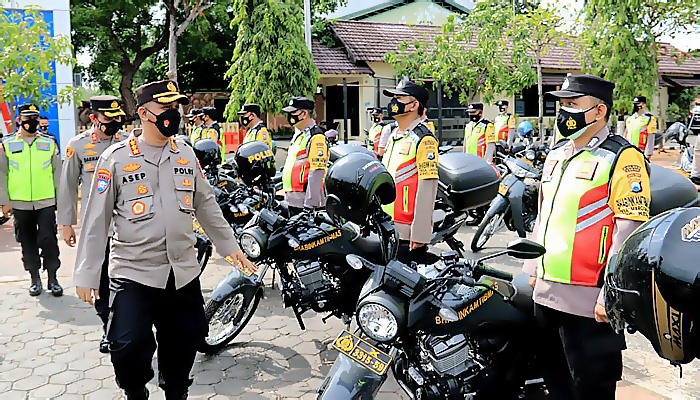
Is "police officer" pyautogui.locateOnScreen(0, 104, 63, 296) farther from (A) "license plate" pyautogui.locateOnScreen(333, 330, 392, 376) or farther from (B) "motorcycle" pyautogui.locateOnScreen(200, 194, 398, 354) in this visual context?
A: (A) "license plate" pyautogui.locateOnScreen(333, 330, 392, 376)

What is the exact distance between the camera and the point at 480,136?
1162 cm

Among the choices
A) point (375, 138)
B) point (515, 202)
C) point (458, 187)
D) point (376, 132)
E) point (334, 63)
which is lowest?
point (515, 202)

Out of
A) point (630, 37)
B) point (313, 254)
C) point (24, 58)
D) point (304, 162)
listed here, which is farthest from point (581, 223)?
point (630, 37)

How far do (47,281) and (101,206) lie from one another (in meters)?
3.79

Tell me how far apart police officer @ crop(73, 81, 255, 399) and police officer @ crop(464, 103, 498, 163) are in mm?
8740

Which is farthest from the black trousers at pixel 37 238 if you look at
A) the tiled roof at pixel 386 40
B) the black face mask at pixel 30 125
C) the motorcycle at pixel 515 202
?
the tiled roof at pixel 386 40

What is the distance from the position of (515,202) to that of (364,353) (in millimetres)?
4756

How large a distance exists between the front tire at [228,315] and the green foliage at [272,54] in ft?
41.5

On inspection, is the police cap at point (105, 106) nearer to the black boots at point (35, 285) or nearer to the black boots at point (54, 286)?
the black boots at point (54, 286)

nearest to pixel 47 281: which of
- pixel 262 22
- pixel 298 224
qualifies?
pixel 298 224

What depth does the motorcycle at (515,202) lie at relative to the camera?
6.96 metres

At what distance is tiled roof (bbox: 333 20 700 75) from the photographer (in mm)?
20859

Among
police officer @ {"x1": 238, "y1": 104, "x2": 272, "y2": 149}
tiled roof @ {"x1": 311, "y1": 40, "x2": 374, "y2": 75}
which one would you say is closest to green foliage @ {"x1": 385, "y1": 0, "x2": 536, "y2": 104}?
tiled roof @ {"x1": 311, "y1": 40, "x2": 374, "y2": 75}

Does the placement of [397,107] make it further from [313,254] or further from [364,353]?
[364,353]
